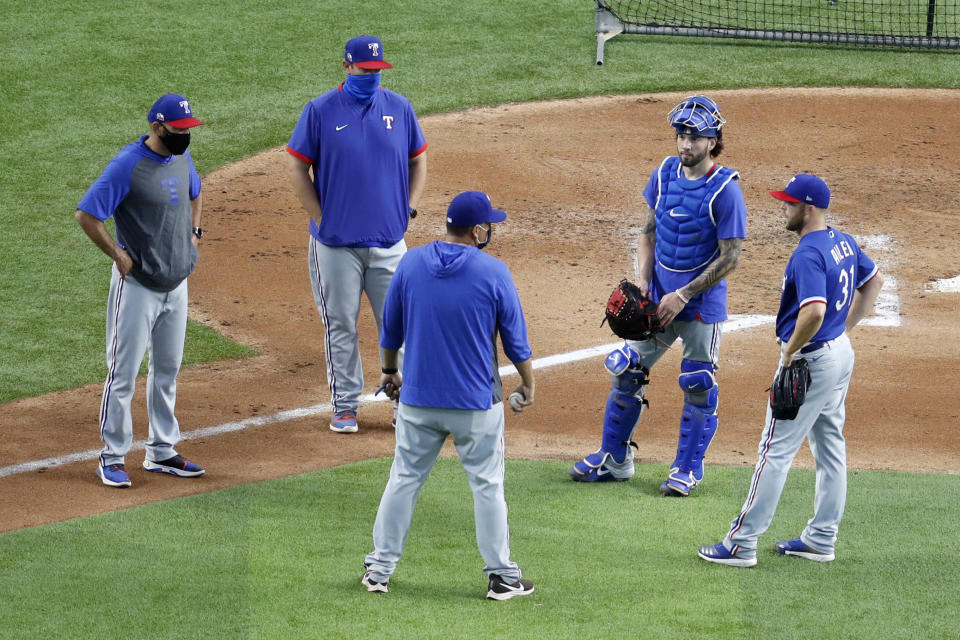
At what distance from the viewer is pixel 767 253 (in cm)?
1105

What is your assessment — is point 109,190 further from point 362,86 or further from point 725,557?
point 725,557

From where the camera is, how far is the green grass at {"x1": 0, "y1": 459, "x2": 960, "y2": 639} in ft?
16.9

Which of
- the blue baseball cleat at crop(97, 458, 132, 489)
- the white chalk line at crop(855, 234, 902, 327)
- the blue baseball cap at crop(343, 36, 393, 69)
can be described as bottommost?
the blue baseball cleat at crop(97, 458, 132, 489)

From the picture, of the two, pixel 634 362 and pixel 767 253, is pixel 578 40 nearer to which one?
pixel 767 253

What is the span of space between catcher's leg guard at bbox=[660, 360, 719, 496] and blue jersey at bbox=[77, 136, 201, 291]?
277cm

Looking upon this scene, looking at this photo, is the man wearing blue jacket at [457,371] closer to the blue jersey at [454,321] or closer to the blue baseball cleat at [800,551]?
the blue jersey at [454,321]

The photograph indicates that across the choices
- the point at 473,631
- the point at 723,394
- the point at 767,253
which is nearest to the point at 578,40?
the point at 767,253

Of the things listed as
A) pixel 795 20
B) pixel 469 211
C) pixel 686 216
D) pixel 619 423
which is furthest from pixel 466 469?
pixel 795 20

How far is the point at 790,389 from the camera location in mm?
5602

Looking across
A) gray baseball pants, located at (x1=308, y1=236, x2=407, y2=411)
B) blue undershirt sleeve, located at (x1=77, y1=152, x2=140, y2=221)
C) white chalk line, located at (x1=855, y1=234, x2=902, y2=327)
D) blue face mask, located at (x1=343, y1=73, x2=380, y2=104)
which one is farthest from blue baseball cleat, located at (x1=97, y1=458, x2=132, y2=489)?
white chalk line, located at (x1=855, y1=234, x2=902, y2=327)

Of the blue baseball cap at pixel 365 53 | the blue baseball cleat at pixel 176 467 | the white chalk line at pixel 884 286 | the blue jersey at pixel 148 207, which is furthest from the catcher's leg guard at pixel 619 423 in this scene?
the white chalk line at pixel 884 286

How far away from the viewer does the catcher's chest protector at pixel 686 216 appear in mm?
6715

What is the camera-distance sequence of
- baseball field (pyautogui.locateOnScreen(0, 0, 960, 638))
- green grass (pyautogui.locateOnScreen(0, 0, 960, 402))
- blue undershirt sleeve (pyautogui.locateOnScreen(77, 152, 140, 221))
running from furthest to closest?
green grass (pyautogui.locateOnScreen(0, 0, 960, 402)), blue undershirt sleeve (pyautogui.locateOnScreen(77, 152, 140, 221)), baseball field (pyautogui.locateOnScreen(0, 0, 960, 638))

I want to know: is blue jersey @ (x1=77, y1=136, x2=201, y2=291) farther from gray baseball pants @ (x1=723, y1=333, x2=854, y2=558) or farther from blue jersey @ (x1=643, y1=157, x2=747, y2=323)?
gray baseball pants @ (x1=723, y1=333, x2=854, y2=558)
